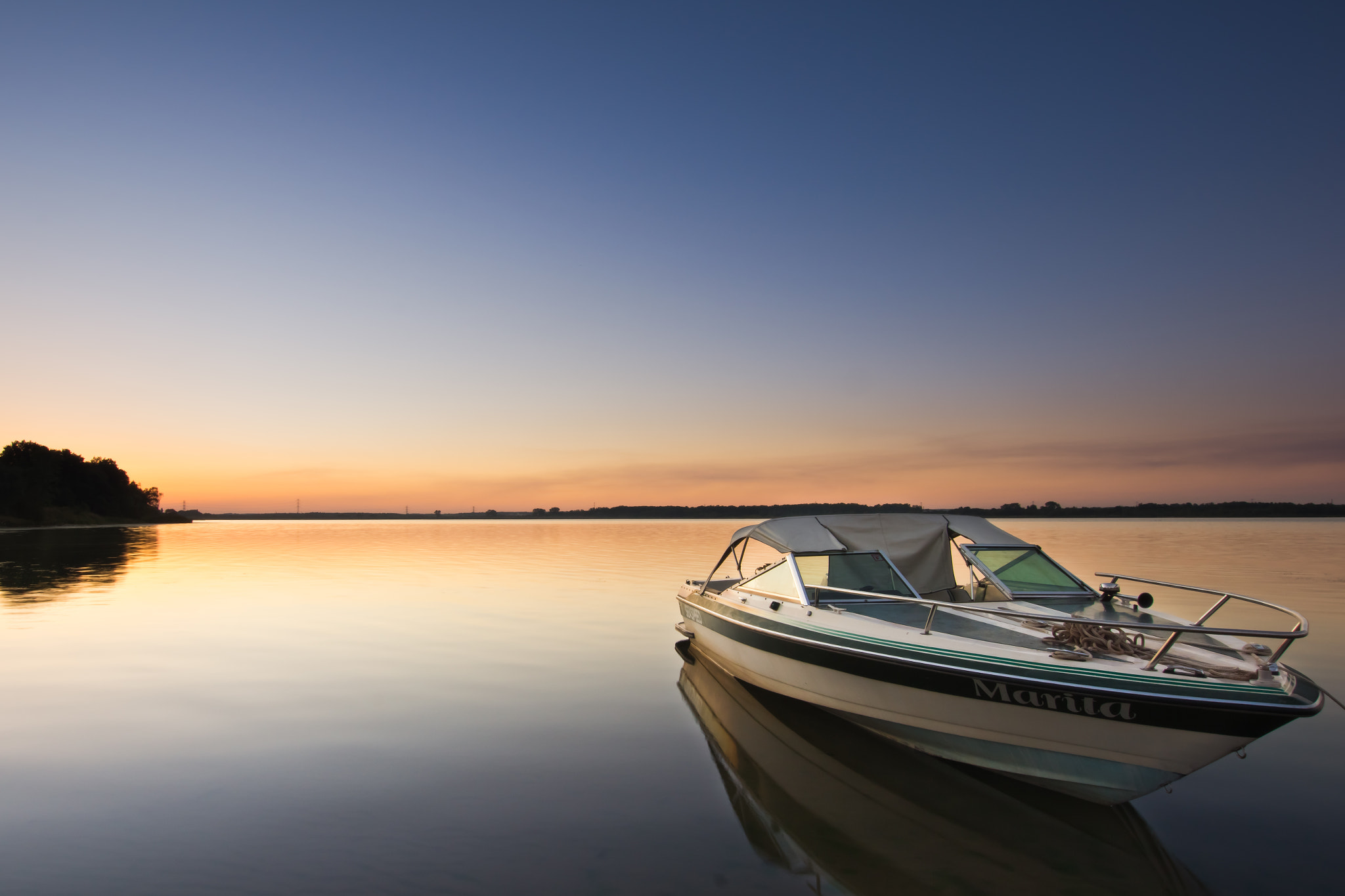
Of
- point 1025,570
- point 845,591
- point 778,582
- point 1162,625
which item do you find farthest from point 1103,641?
point 778,582

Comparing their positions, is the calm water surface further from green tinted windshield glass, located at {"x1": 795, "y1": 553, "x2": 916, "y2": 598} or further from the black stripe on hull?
green tinted windshield glass, located at {"x1": 795, "y1": 553, "x2": 916, "y2": 598}

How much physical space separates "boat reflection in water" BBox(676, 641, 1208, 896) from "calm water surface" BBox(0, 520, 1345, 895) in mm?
29

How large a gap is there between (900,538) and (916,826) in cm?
479

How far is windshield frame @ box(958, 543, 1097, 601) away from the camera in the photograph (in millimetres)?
9102

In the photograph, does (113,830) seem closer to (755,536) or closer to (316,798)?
(316,798)

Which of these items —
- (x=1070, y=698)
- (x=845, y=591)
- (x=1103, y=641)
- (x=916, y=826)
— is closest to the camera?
(x=1070, y=698)

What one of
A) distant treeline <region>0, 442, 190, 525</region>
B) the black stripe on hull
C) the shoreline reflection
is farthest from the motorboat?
distant treeline <region>0, 442, 190, 525</region>

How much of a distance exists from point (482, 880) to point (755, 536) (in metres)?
6.73

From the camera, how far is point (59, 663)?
11664 millimetres

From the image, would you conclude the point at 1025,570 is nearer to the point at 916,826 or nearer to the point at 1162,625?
the point at 1162,625

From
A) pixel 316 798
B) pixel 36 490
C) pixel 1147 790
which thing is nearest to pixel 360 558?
pixel 316 798

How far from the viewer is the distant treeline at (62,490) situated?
83625 mm

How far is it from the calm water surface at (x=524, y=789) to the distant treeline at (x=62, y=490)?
95.0m

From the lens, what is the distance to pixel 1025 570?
9727mm
